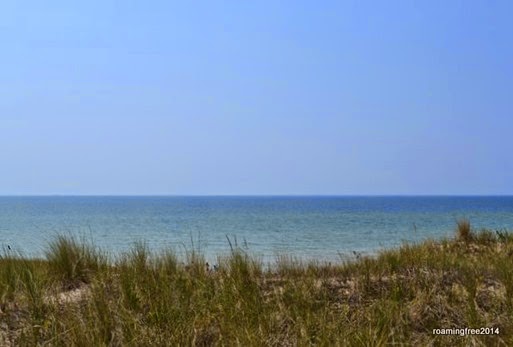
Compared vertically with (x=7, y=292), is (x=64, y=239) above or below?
above

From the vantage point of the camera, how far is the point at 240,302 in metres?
5.54

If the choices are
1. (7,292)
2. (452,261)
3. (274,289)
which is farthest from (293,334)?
(452,261)

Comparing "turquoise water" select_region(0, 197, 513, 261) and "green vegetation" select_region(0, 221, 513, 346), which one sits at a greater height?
"green vegetation" select_region(0, 221, 513, 346)

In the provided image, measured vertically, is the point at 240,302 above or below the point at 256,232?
above

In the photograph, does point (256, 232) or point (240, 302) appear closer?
point (240, 302)

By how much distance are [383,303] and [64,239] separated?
469cm

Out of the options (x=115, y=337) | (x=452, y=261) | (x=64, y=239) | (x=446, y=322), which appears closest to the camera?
(x=115, y=337)

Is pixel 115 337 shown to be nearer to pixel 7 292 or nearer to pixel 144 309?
pixel 144 309

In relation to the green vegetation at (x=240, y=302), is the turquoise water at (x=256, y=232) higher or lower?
lower

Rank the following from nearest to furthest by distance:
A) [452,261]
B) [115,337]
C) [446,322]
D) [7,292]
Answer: [115,337], [446,322], [7,292], [452,261]

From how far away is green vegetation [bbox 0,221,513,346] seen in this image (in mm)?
4746

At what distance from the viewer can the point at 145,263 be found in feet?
22.8

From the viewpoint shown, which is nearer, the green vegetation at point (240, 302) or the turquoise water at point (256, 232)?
the green vegetation at point (240, 302)

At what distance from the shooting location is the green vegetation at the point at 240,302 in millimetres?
4746
